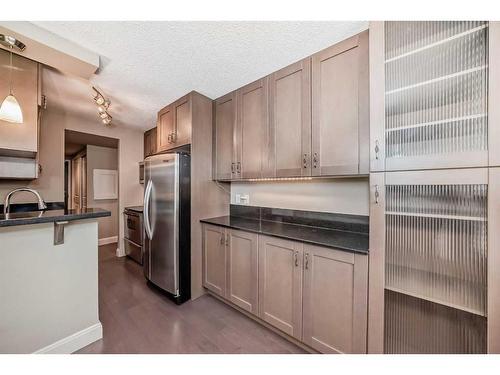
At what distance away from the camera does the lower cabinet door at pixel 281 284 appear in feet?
4.82

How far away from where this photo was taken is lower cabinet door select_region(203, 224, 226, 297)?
79.8 inches

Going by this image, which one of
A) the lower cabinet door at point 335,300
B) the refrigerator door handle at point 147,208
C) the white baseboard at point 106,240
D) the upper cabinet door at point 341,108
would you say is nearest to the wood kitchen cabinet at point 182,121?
the refrigerator door handle at point 147,208

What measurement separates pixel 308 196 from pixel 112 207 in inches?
178

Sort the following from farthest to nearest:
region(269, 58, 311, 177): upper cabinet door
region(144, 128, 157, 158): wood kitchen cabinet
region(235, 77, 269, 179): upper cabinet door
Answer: region(144, 128, 157, 158): wood kitchen cabinet → region(235, 77, 269, 179): upper cabinet door → region(269, 58, 311, 177): upper cabinet door

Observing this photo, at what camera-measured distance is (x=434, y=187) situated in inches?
41.7

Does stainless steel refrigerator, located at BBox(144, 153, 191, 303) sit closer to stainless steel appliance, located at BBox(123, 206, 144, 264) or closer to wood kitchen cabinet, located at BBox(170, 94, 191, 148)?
wood kitchen cabinet, located at BBox(170, 94, 191, 148)

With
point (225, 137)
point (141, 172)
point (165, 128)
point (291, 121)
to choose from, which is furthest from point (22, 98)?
point (291, 121)

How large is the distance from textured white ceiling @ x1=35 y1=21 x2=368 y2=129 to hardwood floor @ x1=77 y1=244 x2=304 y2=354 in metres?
2.31

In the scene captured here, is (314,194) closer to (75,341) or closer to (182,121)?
(182,121)

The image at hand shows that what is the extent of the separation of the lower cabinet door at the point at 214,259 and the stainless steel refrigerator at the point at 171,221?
19cm

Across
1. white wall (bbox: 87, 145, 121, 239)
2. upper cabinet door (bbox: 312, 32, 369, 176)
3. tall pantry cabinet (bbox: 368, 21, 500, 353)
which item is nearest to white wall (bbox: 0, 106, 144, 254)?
white wall (bbox: 87, 145, 121, 239)

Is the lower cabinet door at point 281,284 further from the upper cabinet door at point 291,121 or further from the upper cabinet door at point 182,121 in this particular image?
the upper cabinet door at point 182,121

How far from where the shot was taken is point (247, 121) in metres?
2.05

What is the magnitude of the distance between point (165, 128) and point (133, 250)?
2166 mm
